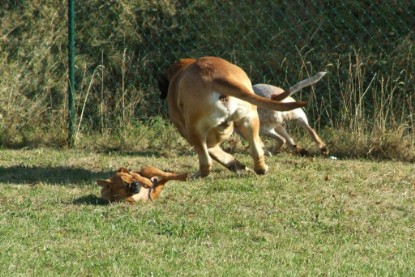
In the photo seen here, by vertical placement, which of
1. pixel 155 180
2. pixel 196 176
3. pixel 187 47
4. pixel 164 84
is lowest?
pixel 196 176

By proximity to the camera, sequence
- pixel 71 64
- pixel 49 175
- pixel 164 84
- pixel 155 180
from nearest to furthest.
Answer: pixel 155 180 < pixel 49 175 < pixel 164 84 < pixel 71 64

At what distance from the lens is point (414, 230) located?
6504 millimetres

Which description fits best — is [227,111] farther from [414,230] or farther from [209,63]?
[414,230]

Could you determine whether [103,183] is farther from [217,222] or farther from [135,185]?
[217,222]

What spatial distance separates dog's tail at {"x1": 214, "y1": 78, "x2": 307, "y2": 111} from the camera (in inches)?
290

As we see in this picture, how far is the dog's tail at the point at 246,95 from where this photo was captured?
7.36 meters

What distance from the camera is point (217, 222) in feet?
21.7

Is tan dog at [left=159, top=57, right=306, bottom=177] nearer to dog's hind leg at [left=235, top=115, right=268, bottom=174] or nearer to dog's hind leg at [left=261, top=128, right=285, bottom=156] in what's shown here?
dog's hind leg at [left=235, top=115, right=268, bottom=174]

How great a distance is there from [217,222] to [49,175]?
2371mm

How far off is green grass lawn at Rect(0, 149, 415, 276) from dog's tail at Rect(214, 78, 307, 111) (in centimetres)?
72

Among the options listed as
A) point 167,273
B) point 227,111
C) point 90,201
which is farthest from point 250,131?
point 167,273

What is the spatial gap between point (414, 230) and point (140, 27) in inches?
256

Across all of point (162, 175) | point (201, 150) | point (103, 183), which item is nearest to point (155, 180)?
point (162, 175)

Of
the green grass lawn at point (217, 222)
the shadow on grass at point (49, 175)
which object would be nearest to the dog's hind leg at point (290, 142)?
the green grass lawn at point (217, 222)
